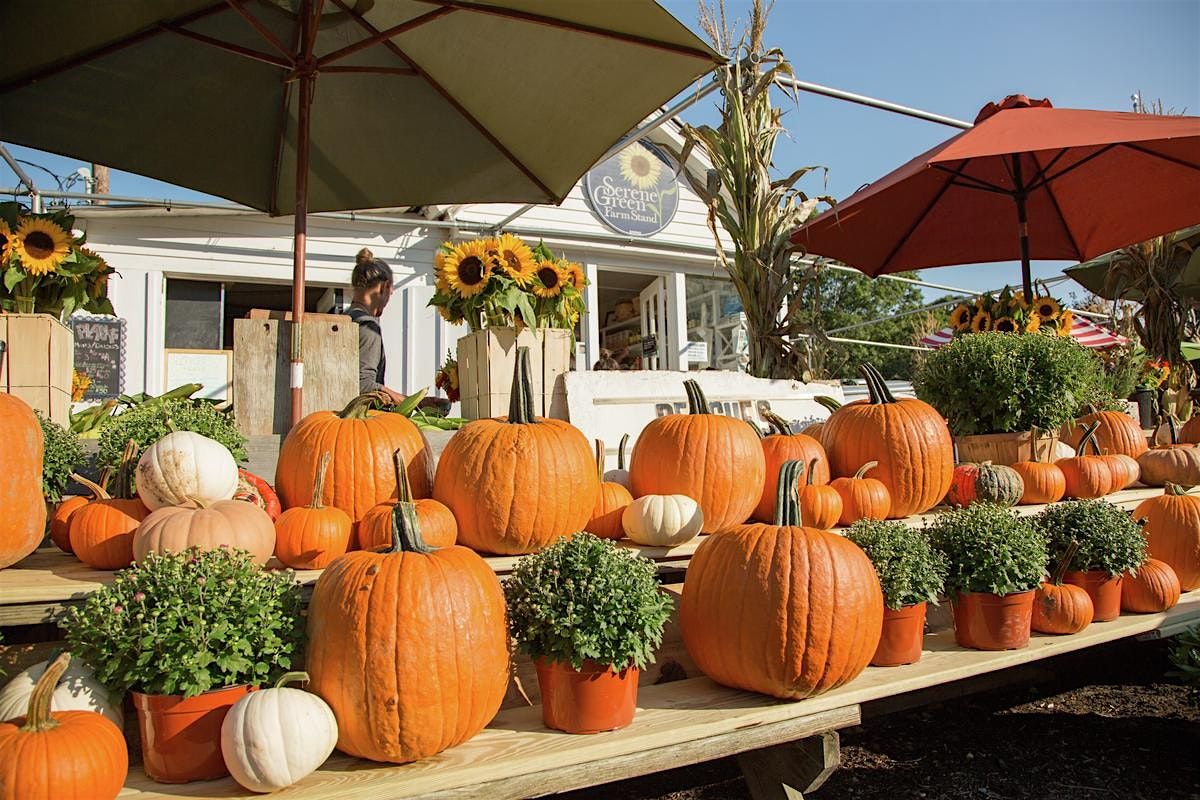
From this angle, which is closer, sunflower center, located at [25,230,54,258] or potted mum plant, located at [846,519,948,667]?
potted mum plant, located at [846,519,948,667]

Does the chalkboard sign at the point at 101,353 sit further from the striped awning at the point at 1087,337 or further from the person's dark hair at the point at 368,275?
the striped awning at the point at 1087,337

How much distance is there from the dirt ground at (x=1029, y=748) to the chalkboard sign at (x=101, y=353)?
5642 millimetres

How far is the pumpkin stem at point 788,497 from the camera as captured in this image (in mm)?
1920

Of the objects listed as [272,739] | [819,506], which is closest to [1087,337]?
[819,506]

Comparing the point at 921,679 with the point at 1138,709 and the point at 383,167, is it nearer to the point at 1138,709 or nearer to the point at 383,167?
the point at 1138,709

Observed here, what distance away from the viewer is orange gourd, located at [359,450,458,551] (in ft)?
5.76

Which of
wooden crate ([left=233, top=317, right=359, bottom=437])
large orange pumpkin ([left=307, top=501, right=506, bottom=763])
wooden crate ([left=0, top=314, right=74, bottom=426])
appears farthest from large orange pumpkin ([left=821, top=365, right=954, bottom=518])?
wooden crate ([left=0, top=314, right=74, bottom=426])

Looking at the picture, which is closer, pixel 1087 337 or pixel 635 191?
pixel 635 191

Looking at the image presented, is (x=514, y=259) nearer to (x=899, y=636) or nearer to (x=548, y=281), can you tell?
(x=548, y=281)

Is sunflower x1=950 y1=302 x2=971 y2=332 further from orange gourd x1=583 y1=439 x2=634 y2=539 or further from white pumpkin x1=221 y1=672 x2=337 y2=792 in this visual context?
white pumpkin x1=221 y1=672 x2=337 y2=792

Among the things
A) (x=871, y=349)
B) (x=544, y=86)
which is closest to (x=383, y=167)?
(x=544, y=86)

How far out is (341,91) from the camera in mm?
3186

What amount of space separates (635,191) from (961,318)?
4.90 metres

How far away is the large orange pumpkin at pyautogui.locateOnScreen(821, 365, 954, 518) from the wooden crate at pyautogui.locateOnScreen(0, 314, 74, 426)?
2.54 metres
